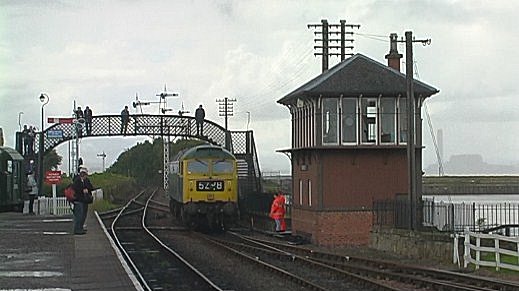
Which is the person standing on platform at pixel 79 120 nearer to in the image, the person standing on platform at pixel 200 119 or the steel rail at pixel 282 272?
the person standing on platform at pixel 200 119

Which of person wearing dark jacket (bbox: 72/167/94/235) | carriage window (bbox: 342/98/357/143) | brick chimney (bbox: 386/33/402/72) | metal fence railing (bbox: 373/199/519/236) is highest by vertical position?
brick chimney (bbox: 386/33/402/72)

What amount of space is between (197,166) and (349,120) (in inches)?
261

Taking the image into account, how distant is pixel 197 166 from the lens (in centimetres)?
3712

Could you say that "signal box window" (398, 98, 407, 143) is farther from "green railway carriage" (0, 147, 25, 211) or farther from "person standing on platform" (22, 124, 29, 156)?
"person standing on platform" (22, 124, 29, 156)

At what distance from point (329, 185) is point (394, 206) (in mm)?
3481

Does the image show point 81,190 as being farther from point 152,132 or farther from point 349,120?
point 152,132

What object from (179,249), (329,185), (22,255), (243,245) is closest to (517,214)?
(329,185)

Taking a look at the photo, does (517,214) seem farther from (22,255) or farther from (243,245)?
(22,255)

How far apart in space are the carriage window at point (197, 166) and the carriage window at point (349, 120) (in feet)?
19.9

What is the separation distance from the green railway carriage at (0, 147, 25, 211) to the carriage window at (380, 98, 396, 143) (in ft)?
51.6

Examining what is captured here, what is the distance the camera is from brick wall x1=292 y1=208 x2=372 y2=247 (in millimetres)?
33469

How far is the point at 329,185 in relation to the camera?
34.0 meters

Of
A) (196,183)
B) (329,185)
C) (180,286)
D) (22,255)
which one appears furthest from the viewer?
(196,183)

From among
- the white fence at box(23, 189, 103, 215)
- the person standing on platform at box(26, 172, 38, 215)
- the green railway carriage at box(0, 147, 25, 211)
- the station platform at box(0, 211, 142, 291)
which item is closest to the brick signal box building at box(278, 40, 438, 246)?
the station platform at box(0, 211, 142, 291)
